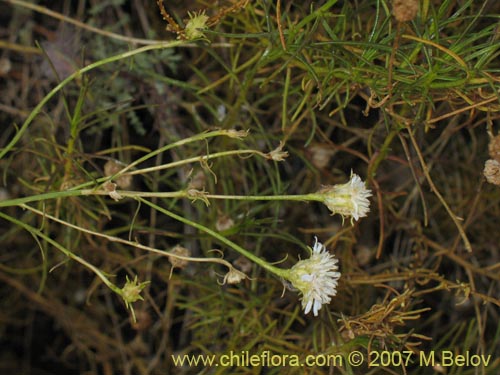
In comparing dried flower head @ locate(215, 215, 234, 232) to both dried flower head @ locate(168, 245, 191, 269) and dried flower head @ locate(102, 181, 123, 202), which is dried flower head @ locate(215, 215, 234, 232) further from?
dried flower head @ locate(102, 181, 123, 202)

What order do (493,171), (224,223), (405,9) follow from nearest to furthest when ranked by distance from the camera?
(405,9) < (493,171) < (224,223)

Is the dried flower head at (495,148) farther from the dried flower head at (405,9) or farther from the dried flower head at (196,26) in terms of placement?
the dried flower head at (196,26)

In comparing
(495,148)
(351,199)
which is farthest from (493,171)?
(351,199)

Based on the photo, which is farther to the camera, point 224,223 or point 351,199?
point 224,223

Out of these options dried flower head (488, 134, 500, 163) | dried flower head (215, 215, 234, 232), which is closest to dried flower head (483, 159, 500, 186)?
dried flower head (488, 134, 500, 163)

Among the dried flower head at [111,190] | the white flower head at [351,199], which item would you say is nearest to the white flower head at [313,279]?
the white flower head at [351,199]

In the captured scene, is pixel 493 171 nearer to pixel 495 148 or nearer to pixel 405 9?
pixel 495 148

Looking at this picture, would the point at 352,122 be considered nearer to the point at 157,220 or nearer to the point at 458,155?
the point at 458,155

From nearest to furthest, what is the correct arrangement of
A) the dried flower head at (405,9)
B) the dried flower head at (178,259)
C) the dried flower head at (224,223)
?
1. the dried flower head at (405,9)
2. the dried flower head at (178,259)
3. the dried flower head at (224,223)

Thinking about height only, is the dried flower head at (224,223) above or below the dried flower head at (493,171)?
below

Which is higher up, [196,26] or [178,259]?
[196,26]
